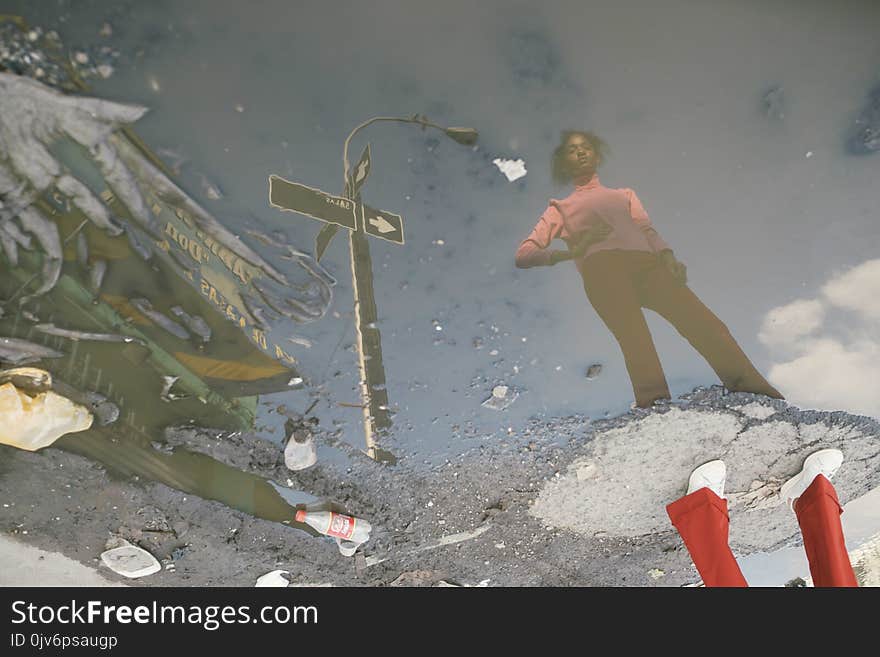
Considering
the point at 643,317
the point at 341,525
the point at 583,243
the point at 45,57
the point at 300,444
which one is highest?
the point at 45,57

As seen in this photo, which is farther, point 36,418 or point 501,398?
point 501,398

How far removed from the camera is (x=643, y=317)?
1.71 m

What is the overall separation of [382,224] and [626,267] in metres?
0.64

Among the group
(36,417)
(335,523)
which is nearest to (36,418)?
(36,417)

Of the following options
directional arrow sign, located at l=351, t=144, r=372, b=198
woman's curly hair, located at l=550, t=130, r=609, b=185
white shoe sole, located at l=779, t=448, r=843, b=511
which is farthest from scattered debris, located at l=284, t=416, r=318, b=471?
white shoe sole, located at l=779, t=448, r=843, b=511

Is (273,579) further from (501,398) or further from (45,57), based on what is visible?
(45,57)

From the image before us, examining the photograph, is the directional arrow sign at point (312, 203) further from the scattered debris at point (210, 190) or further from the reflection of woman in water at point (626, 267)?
the reflection of woman in water at point (626, 267)

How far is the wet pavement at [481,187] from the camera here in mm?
1267

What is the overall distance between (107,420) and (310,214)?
2.80 ft

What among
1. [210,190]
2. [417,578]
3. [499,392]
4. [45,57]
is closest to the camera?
[45,57]

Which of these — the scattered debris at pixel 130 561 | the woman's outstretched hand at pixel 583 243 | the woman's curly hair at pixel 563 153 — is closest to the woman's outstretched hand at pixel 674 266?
the woman's outstretched hand at pixel 583 243

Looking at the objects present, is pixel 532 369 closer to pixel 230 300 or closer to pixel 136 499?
pixel 230 300
